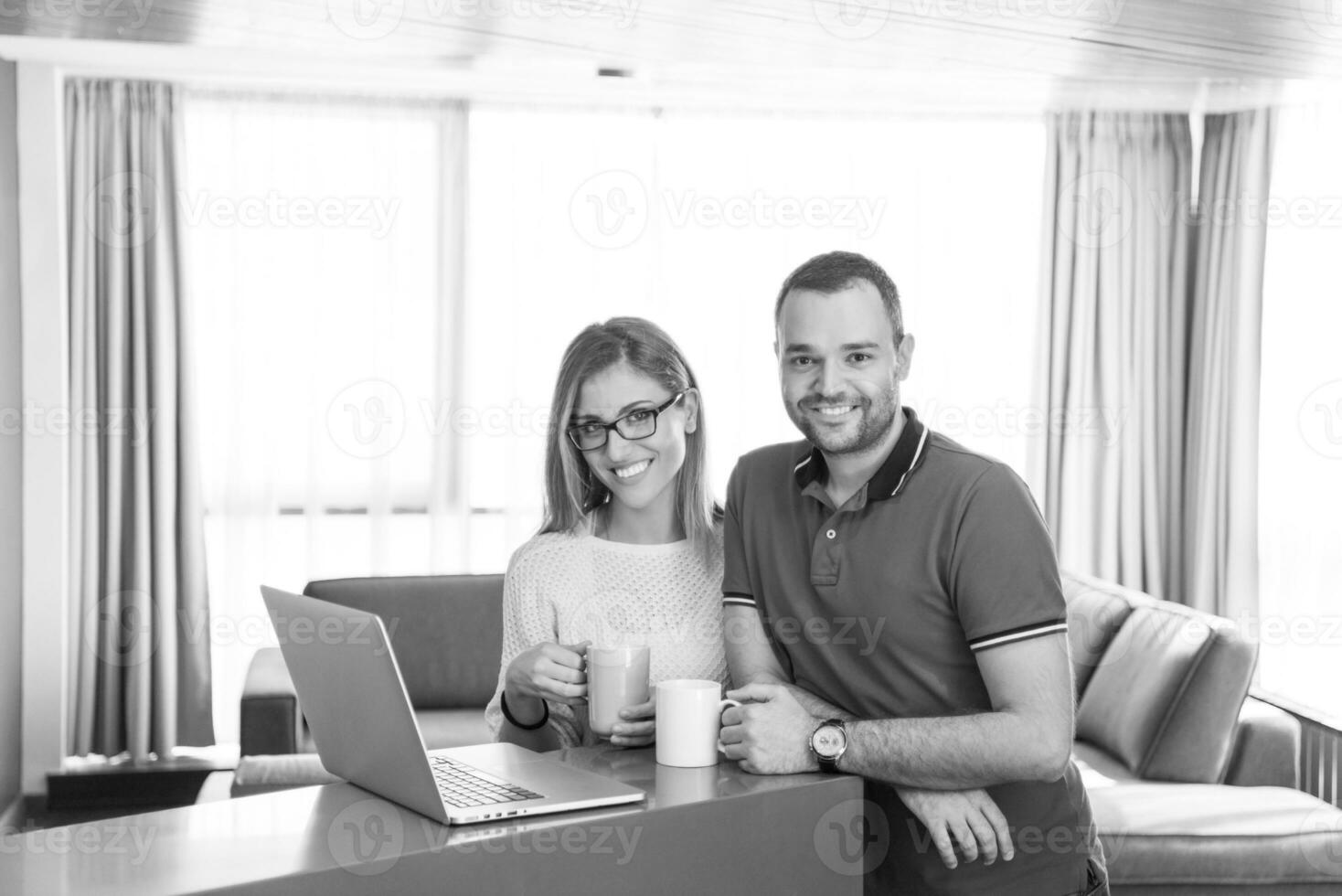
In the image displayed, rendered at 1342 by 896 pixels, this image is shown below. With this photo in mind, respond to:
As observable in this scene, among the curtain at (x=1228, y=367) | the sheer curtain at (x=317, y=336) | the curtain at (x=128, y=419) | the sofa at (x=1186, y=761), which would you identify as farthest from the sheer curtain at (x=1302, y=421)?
the curtain at (x=128, y=419)

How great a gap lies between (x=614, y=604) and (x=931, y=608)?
0.56 m

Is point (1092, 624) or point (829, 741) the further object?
point (1092, 624)

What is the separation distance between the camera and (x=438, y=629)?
14.5 ft

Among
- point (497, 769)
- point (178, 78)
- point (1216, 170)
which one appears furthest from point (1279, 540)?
point (178, 78)

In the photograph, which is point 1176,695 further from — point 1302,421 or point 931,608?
point 931,608

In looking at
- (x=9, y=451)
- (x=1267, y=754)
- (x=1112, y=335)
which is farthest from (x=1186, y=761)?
(x=9, y=451)

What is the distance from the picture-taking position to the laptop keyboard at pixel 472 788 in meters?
1.36

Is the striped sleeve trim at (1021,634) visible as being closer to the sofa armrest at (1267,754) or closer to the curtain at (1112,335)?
the sofa armrest at (1267,754)

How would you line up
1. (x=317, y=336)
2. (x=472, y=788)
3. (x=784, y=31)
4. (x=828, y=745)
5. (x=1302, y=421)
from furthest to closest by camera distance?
1. (x=317, y=336)
2. (x=1302, y=421)
3. (x=784, y=31)
4. (x=828, y=745)
5. (x=472, y=788)

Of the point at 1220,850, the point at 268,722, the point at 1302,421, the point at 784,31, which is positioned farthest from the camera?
the point at 1302,421

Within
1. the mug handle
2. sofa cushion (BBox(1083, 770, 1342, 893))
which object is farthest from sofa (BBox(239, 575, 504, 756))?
the mug handle

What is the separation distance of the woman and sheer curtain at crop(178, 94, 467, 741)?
110 inches

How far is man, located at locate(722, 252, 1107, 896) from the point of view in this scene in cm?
155

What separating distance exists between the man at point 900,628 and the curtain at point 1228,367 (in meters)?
3.27
